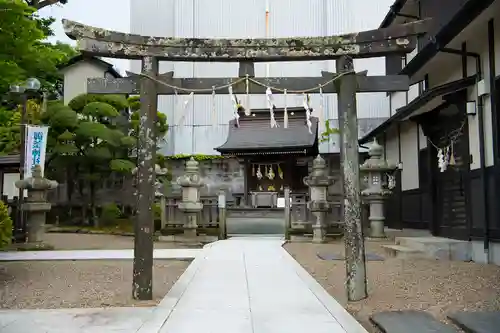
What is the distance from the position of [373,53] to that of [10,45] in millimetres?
8232

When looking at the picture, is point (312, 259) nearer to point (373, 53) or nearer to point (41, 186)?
point (373, 53)

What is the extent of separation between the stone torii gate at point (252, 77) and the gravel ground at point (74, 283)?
0.78 metres

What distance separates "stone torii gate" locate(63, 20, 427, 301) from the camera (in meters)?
7.16

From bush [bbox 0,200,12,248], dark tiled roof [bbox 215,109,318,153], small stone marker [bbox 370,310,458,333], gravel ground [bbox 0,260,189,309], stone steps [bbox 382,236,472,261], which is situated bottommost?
gravel ground [bbox 0,260,189,309]

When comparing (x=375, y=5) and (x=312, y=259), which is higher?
(x=375, y=5)

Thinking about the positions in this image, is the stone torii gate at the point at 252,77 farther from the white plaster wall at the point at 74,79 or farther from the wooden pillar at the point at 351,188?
the white plaster wall at the point at 74,79

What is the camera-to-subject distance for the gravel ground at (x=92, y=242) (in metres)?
15.5

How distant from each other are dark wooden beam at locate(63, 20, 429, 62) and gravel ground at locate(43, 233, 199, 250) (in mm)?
9168

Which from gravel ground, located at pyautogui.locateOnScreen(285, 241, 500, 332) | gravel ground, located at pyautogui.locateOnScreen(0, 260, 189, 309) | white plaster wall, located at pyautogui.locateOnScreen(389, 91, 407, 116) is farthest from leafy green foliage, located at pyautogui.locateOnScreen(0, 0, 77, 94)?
white plaster wall, located at pyautogui.locateOnScreen(389, 91, 407, 116)

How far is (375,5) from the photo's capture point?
29.6 metres

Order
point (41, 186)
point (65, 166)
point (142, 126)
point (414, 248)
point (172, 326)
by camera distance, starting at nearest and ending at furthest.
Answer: point (172, 326)
point (142, 126)
point (414, 248)
point (41, 186)
point (65, 166)

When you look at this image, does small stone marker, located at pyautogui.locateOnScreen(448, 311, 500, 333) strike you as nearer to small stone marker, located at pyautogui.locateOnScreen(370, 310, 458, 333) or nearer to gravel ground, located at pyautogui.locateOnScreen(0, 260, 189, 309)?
small stone marker, located at pyautogui.locateOnScreen(370, 310, 458, 333)

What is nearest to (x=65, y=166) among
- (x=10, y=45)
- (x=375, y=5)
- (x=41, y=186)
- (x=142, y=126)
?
(x=41, y=186)

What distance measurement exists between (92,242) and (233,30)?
19103 mm
